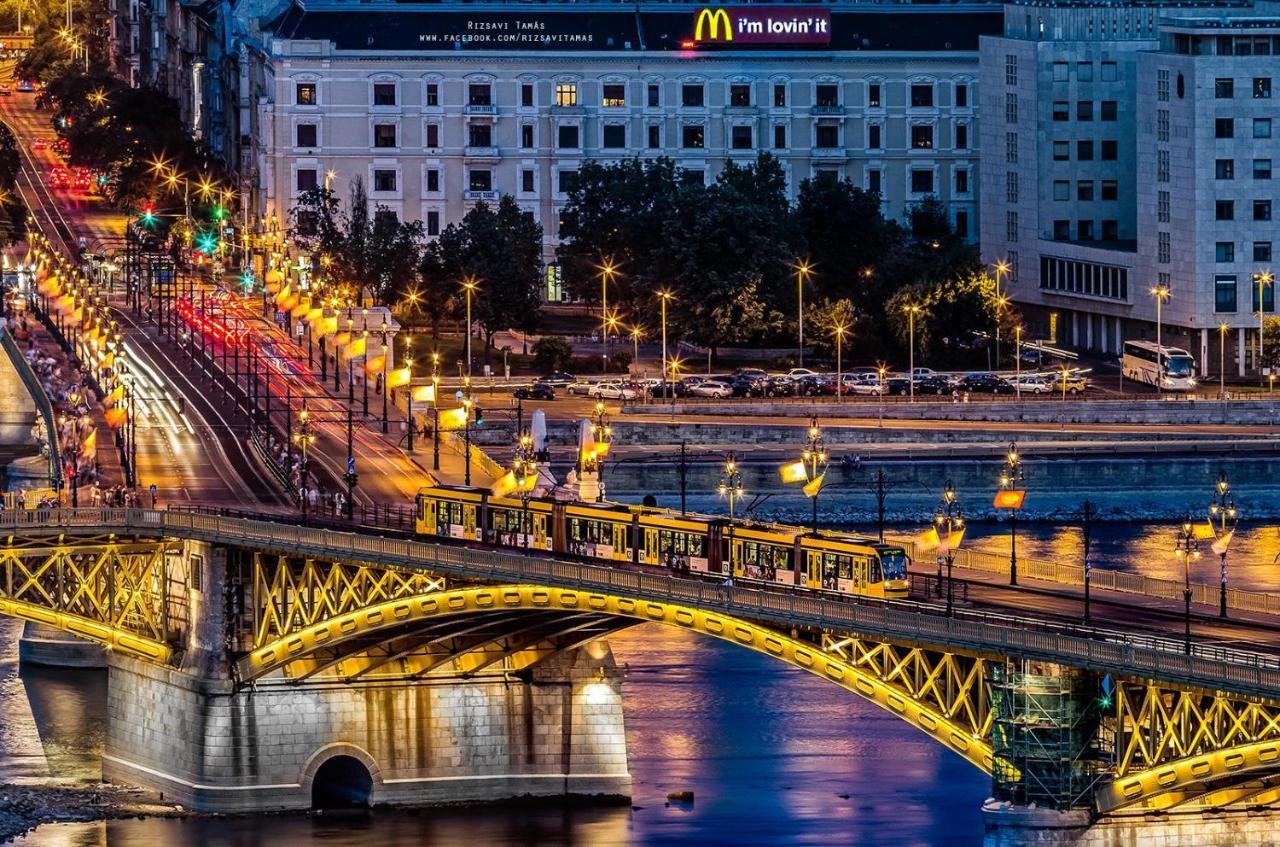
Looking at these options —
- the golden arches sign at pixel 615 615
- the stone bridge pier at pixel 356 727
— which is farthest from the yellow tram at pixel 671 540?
the stone bridge pier at pixel 356 727

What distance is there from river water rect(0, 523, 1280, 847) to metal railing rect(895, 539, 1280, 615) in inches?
331

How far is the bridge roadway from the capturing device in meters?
110

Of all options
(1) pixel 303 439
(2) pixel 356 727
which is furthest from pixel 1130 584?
(1) pixel 303 439

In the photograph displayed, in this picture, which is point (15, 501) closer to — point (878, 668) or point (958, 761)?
point (958, 761)

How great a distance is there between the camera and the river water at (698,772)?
13712cm

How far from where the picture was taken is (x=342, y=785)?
143750mm

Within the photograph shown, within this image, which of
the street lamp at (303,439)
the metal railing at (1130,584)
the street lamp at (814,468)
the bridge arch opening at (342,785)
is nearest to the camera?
the metal railing at (1130,584)

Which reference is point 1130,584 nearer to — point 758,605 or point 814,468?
point 758,605

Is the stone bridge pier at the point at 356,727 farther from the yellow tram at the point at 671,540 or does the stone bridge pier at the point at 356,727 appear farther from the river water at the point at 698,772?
the yellow tram at the point at 671,540

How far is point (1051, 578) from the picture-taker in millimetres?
132125

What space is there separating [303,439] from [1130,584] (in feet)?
176

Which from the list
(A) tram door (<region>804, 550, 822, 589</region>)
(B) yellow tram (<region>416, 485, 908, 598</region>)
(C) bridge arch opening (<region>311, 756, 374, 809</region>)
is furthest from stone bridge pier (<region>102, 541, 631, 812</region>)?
(A) tram door (<region>804, 550, 822, 589</region>)

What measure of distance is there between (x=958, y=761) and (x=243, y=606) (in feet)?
82.1

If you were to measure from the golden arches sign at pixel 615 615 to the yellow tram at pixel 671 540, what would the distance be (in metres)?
2.53
